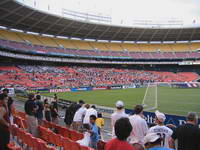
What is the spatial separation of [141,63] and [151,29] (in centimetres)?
1176

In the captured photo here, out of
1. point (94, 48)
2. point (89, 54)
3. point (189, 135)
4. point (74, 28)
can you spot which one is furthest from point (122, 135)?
point (94, 48)

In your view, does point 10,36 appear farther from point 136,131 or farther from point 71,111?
point 136,131

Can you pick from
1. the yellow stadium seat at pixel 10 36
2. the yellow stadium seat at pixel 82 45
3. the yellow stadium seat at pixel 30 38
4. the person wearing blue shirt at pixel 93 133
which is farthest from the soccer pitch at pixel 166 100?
the yellow stadium seat at pixel 82 45

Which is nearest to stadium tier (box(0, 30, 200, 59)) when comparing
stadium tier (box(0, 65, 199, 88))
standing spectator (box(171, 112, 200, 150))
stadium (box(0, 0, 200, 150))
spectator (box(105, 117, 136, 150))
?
stadium (box(0, 0, 200, 150))

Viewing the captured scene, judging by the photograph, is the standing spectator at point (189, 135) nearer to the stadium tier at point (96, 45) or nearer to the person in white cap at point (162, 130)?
the person in white cap at point (162, 130)

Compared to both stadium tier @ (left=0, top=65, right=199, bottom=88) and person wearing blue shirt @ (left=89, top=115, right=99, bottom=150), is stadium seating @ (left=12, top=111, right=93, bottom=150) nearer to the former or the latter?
person wearing blue shirt @ (left=89, top=115, right=99, bottom=150)

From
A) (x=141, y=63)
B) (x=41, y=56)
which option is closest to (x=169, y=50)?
(x=141, y=63)

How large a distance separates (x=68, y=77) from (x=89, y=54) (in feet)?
55.6

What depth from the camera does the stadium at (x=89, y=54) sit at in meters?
44.1

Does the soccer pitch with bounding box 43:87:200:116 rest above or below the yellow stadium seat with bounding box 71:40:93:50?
below

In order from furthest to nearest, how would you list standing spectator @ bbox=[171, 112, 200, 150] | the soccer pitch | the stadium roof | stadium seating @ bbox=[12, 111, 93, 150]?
the stadium roof → the soccer pitch → stadium seating @ bbox=[12, 111, 93, 150] → standing spectator @ bbox=[171, 112, 200, 150]

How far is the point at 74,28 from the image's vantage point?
195ft

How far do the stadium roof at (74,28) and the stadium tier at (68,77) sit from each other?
9.66 meters

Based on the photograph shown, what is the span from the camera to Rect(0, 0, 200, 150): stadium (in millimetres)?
44094
